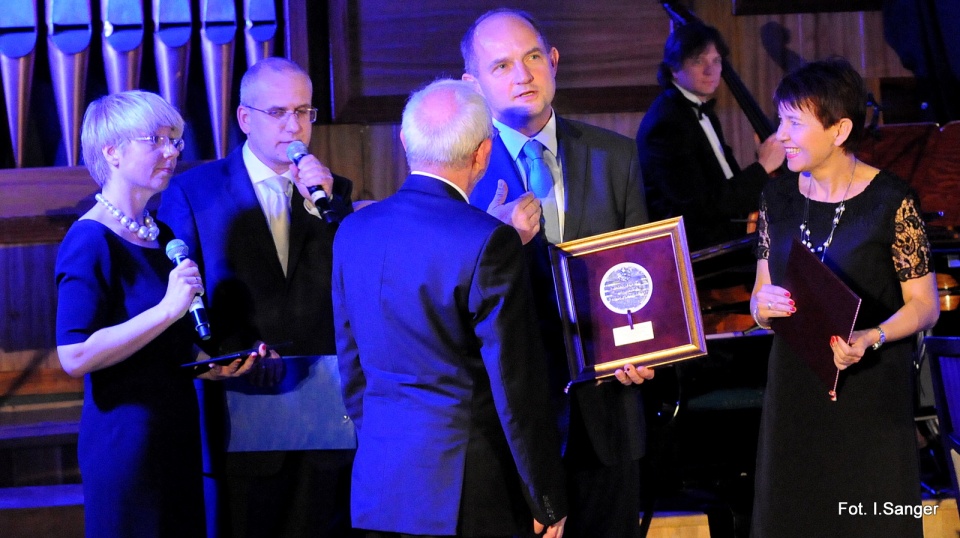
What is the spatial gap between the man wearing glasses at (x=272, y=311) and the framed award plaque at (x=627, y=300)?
2.35 ft

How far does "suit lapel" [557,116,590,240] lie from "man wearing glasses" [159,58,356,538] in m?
0.62

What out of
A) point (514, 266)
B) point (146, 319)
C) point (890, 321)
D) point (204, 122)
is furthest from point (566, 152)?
point (204, 122)

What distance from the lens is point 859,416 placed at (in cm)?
273

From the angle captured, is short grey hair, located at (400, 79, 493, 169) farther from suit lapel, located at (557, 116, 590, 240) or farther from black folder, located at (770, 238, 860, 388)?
black folder, located at (770, 238, 860, 388)

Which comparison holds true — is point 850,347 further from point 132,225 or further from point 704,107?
point 704,107

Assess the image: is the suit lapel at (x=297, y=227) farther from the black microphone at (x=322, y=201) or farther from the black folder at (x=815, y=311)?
the black folder at (x=815, y=311)

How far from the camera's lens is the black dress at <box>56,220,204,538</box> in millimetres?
2518

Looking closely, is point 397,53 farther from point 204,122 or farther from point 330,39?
point 204,122

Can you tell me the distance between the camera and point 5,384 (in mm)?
4254

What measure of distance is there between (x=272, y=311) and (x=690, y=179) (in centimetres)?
191

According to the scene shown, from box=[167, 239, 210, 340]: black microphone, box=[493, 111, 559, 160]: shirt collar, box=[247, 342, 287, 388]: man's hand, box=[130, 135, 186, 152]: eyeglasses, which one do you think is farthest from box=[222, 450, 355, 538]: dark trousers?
box=[493, 111, 559, 160]: shirt collar

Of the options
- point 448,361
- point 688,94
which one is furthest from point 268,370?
point 688,94

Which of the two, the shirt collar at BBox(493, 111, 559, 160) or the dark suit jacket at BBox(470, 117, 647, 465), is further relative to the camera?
the shirt collar at BBox(493, 111, 559, 160)

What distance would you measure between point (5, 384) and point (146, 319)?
6.94 feet
